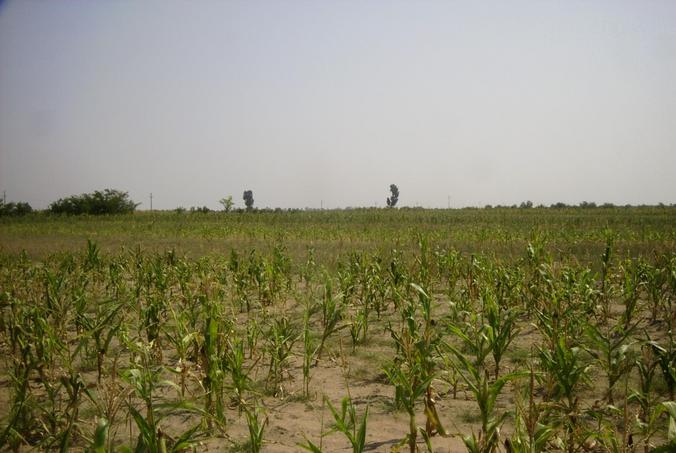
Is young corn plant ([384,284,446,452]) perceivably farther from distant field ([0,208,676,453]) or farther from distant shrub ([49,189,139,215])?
distant shrub ([49,189,139,215])

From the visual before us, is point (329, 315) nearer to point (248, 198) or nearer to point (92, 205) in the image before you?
point (92, 205)

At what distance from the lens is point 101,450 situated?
197cm

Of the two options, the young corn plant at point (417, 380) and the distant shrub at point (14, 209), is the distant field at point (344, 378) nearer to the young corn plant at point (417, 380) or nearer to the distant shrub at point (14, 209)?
the young corn plant at point (417, 380)

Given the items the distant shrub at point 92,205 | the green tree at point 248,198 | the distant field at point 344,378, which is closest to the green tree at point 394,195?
the green tree at point 248,198

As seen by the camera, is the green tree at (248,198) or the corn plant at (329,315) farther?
the green tree at (248,198)

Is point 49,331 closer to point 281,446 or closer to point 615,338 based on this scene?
point 281,446

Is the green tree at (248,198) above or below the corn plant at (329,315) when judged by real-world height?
above

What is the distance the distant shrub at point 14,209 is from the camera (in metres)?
44.1

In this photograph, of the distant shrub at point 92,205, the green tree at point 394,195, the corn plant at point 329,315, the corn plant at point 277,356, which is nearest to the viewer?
the corn plant at point 277,356

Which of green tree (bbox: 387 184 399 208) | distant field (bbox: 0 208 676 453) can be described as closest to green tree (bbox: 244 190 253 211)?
green tree (bbox: 387 184 399 208)

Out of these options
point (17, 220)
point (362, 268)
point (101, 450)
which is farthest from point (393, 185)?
point (101, 450)

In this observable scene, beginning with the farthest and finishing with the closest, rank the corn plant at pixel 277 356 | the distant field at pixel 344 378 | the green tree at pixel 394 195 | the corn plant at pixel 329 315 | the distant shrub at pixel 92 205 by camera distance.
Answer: the green tree at pixel 394 195, the distant shrub at pixel 92 205, the corn plant at pixel 329 315, the corn plant at pixel 277 356, the distant field at pixel 344 378

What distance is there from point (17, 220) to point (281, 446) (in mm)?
43260

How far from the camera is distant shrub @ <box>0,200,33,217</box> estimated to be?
4406 centimetres
